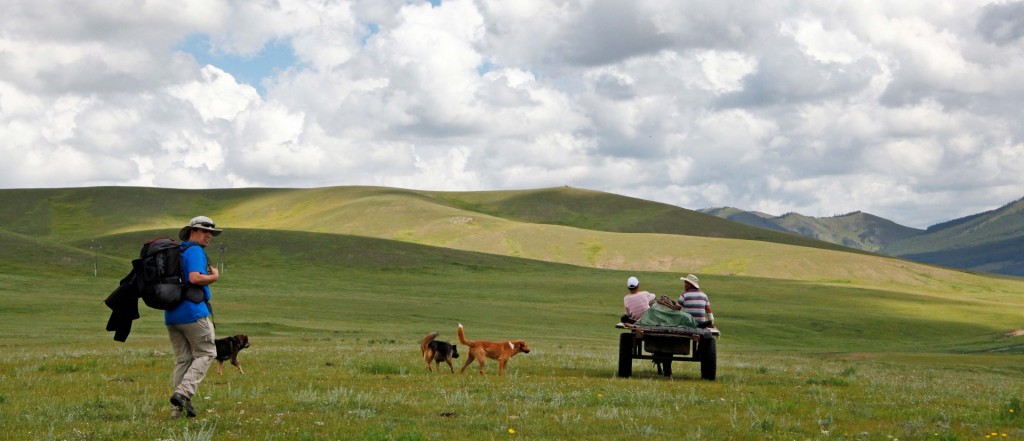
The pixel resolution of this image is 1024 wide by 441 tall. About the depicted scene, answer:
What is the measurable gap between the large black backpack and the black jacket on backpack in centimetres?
12

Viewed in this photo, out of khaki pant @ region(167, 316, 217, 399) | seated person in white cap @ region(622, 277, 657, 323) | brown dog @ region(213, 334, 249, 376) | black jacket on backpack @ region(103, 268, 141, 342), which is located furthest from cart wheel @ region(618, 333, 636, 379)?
black jacket on backpack @ region(103, 268, 141, 342)

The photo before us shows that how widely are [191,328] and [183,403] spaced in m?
0.98

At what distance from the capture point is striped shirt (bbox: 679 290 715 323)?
20.6m

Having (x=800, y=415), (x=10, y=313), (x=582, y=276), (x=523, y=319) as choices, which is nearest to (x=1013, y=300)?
(x=582, y=276)

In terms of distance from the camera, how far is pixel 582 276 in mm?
150500

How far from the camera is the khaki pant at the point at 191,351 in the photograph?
11.9 metres

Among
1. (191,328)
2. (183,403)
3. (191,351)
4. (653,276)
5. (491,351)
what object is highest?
(653,276)

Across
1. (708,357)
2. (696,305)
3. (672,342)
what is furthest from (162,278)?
(696,305)

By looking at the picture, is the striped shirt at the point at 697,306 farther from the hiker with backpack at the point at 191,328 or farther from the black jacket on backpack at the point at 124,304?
the black jacket on backpack at the point at 124,304

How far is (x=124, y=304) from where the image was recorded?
1209 cm

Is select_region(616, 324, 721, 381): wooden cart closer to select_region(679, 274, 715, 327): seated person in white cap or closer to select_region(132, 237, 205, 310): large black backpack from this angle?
select_region(679, 274, 715, 327): seated person in white cap

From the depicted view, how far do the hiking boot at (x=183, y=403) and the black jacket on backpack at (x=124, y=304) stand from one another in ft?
3.37

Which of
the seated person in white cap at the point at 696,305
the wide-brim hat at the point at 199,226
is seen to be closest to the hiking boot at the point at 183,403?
the wide-brim hat at the point at 199,226

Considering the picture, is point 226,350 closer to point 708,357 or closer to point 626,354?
point 626,354
